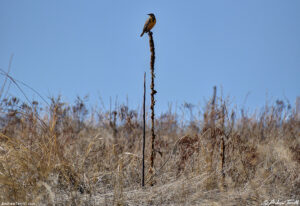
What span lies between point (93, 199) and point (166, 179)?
91 centimetres

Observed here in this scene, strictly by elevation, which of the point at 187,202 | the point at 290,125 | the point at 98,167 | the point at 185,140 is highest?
the point at 290,125

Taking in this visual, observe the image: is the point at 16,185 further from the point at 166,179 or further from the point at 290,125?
the point at 290,125

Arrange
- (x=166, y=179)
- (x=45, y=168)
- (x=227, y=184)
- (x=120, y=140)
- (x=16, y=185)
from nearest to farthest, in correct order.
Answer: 1. (x=16, y=185)
2. (x=45, y=168)
3. (x=227, y=184)
4. (x=166, y=179)
5. (x=120, y=140)

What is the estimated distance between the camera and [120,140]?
14.4ft

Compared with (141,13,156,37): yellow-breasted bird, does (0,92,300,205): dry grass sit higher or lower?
lower

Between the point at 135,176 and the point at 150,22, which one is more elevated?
the point at 150,22

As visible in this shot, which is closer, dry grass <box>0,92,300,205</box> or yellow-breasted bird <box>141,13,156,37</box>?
dry grass <box>0,92,300,205</box>

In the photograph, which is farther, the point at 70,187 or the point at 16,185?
the point at 70,187

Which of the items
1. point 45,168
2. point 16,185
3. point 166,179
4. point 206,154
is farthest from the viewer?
point 206,154

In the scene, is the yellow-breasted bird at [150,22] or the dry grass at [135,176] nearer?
the dry grass at [135,176]

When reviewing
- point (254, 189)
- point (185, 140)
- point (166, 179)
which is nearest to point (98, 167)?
point (166, 179)

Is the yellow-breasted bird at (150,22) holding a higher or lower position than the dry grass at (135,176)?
higher

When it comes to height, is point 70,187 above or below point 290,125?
below

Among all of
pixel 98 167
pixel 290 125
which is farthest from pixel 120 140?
pixel 290 125
